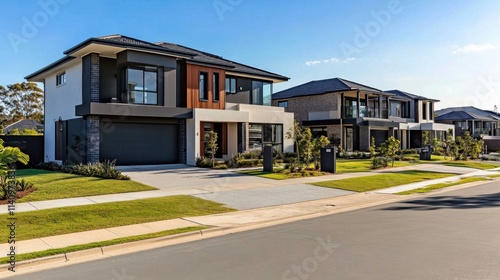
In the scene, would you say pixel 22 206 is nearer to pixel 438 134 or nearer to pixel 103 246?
pixel 103 246

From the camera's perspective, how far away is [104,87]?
21.7 m

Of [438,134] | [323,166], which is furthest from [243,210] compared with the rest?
[438,134]

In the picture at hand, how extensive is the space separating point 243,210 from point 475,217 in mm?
6229

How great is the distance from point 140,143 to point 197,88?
4947 millimetres

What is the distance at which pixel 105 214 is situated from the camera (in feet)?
33.8

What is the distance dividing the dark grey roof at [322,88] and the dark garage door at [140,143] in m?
21.3

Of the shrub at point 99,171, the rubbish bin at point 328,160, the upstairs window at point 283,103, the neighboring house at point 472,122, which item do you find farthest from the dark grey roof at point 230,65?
the neighboring house at point 472,122

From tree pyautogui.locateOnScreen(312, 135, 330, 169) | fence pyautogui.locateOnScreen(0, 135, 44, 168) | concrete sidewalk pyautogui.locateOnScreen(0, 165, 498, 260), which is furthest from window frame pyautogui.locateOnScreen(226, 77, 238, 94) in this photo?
concrete sidewalk pyautogui.locateOnScreen(0, 165, 498, 260)

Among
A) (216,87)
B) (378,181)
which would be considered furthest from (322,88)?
(378,181)

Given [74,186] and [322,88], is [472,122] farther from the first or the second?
[74,186]

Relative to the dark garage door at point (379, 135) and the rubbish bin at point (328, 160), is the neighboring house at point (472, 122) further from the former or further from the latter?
the rubbish bin at point (328, 160)

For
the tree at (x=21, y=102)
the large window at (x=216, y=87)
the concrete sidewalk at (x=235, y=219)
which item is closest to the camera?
the concrete sidewalk at (x=235, y=219)

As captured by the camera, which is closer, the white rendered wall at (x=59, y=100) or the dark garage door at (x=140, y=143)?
the dark garage door at (x=140, y=143)

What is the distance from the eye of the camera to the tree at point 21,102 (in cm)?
5859
